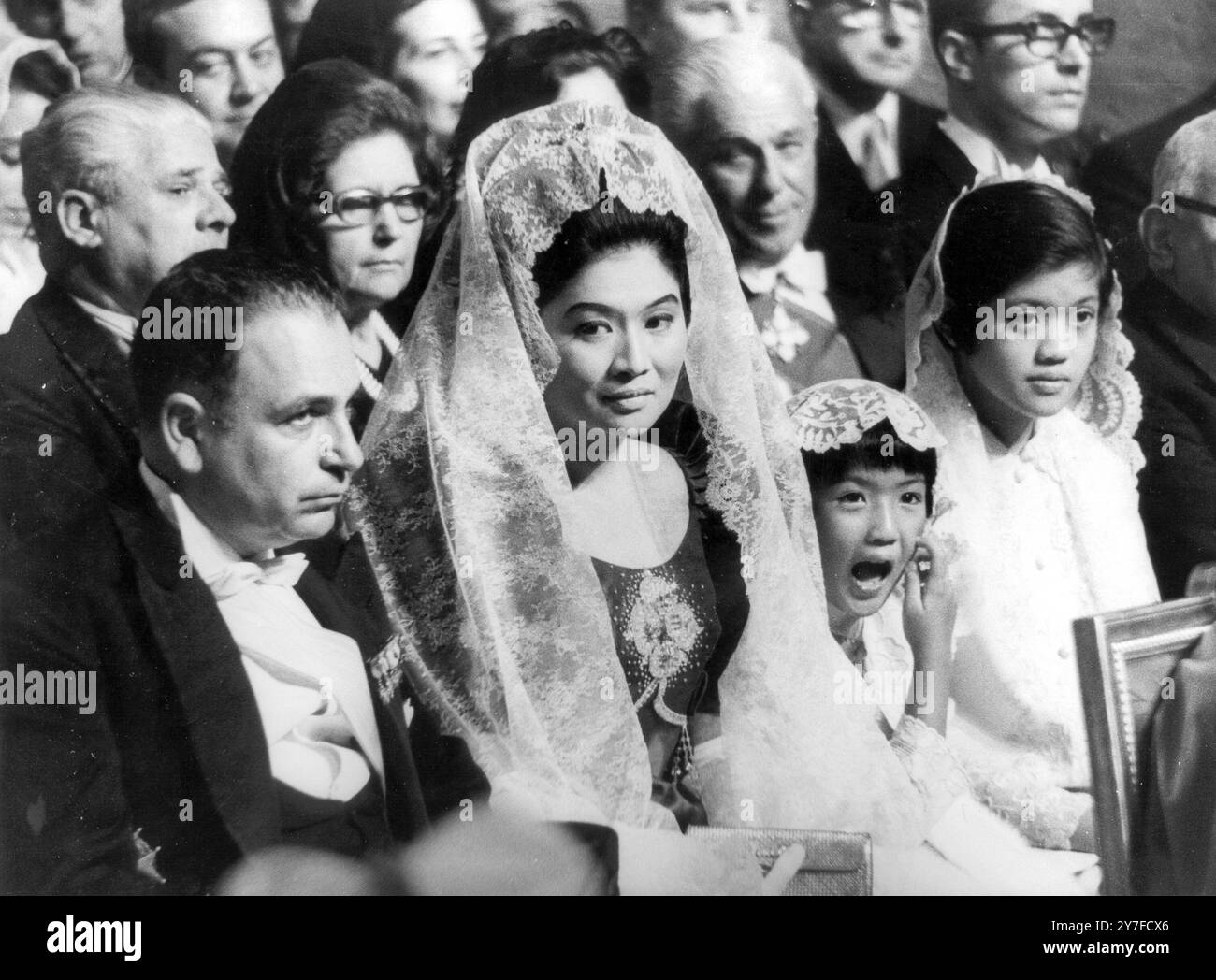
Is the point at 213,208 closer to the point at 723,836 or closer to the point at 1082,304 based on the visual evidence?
the point at 723,836

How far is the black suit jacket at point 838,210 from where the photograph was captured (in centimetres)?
349

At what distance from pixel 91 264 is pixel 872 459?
1907 millimetres

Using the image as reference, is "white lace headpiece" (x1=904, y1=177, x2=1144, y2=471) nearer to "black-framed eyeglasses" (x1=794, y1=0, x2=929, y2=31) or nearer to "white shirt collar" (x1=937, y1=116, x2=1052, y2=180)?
"white shirt collar" (x1=937, y1=116, x2=1052, y2=180)

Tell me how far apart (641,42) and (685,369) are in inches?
32.1

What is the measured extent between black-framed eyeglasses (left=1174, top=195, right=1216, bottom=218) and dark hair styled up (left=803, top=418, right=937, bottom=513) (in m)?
0.97

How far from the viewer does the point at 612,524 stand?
333 cm

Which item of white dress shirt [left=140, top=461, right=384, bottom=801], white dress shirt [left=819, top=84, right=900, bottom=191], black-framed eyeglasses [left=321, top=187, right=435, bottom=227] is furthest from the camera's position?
white dress shirt [left=819, top=84, right=900, bottom=191]

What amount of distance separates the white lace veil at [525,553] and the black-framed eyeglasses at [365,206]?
13cm

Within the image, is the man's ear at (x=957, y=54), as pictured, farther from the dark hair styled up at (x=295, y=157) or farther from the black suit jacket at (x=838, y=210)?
the dark hair styled up at (x=295, y=157)

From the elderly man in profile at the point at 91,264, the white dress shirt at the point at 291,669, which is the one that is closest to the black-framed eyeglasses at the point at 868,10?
the elderly man in profile at the point at 91,264

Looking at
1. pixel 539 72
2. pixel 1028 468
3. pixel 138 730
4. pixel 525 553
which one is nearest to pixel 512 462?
pixel 525 553

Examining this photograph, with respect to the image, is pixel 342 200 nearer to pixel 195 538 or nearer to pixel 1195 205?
pixel 195 538

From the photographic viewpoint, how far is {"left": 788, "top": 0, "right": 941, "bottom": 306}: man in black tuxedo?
3490 mm

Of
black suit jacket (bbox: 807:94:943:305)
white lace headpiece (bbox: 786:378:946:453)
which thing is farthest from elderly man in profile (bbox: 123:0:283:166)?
white lace headpiece (bbox: 786:378:946:453)
